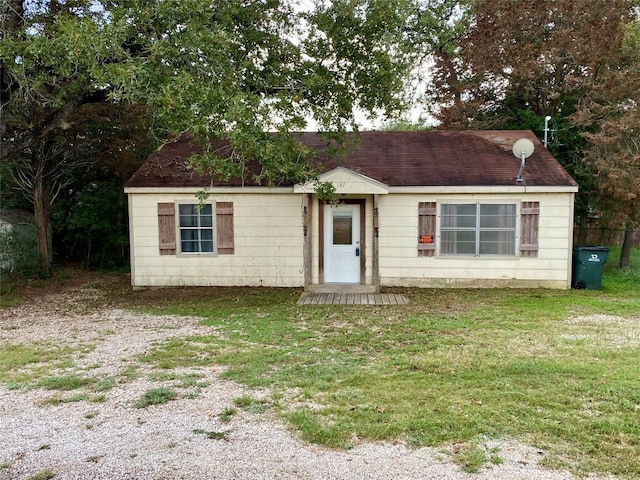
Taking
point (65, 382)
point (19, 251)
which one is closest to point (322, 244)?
point (65, 382)

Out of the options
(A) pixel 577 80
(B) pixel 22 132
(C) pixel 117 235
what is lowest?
(C) pixel 117 235

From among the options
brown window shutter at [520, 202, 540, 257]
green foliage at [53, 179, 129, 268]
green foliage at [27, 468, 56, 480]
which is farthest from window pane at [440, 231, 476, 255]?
green foliage at [53, 179, 129, 268]

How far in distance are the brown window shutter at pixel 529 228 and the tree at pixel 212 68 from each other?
11.5ft

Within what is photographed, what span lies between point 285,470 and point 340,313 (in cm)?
465

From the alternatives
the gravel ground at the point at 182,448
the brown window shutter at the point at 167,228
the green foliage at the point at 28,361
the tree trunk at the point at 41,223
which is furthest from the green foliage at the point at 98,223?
the gravel ground at the point at 182,448

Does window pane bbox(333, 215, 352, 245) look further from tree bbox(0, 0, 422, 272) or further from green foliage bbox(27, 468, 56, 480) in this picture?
green foliage bbox(27, 468, 56, 480)

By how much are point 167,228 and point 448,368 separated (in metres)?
7.16

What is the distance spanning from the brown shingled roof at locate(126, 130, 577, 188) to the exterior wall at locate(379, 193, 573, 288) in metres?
0.37

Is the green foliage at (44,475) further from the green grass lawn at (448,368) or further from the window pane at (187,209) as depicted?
the window pane at (187,209)

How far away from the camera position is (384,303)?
8219 mm

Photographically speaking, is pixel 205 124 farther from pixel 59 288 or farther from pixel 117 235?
pixel 117 235

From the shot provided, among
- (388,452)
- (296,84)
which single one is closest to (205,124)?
(296,84)

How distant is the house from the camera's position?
375 inches

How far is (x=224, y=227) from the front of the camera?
992cm
